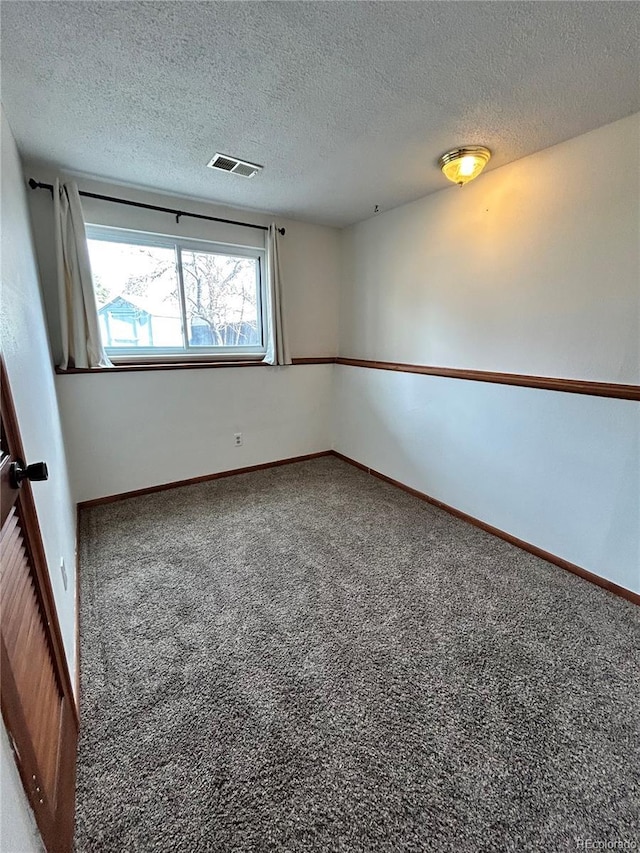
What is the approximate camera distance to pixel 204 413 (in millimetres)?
3104

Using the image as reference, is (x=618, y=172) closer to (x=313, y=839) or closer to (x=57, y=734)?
(x=313, y=839)

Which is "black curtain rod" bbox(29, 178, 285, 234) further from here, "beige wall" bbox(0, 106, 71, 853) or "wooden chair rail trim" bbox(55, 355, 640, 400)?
"wooden chair rail trim" bbox(55, 355, 640, 400)

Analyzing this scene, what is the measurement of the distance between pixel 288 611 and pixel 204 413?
1885 millimetres

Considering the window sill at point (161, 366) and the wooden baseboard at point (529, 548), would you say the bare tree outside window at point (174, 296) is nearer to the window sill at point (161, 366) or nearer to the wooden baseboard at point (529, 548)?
the window sill at point (161, 366)

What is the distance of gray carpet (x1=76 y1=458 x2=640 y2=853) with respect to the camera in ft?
3.29

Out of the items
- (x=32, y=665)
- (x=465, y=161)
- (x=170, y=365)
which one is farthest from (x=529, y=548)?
(x=170, y=365)

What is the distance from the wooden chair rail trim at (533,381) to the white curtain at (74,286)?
87.9 inches

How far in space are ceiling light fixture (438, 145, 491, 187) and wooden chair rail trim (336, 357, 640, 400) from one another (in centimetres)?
115

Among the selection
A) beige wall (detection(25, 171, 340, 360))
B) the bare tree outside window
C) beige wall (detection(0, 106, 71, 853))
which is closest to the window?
the bare tree outside window

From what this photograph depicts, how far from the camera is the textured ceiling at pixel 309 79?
1166mm

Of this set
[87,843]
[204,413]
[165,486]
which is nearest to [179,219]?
[204,413]

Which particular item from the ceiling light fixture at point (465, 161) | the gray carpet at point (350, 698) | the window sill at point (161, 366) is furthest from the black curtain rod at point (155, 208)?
the gray carpet at point (350, 698)

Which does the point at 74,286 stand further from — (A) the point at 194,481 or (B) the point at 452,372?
(B) the point at 452,372

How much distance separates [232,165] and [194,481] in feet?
7.68
